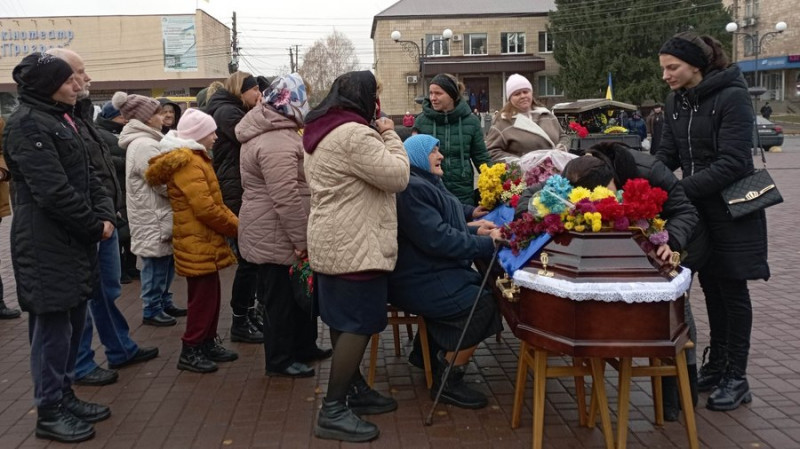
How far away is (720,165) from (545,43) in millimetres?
49396

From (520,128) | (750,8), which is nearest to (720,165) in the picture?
(520,128)

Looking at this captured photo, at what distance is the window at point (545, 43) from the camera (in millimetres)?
50750

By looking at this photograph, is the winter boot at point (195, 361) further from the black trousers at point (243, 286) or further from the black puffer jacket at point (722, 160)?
the black puffer jacket at point (722, 160)

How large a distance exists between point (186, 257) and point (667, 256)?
3.11 m

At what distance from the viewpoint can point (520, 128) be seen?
582cm

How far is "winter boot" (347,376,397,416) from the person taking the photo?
4.27 metres

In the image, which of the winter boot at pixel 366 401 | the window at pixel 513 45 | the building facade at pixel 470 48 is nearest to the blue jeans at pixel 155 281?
the winter boot at pixel 366 401

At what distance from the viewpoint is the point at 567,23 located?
45.9 meters

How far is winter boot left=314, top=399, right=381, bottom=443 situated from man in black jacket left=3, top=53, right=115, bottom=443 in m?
1.29

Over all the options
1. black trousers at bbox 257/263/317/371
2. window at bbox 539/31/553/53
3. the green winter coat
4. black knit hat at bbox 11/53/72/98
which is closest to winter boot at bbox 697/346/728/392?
the green winter coat

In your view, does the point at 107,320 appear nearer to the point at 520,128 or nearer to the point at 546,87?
the point at 520,128

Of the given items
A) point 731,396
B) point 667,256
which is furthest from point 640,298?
point 731,396

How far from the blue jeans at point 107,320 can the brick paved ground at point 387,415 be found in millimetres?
158

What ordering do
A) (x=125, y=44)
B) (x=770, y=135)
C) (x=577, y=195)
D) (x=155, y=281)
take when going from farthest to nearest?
(x=125, y=44)
(x=770, y=135)
(x=155, y=281)
(x=577, y=195)
